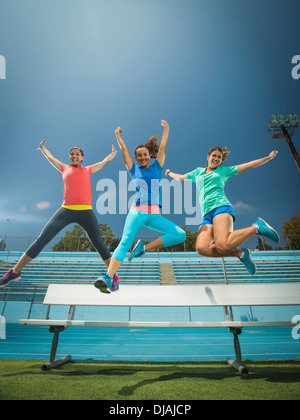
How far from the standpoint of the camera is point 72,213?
8.52 ft

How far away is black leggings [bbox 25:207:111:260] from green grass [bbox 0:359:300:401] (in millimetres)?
1356

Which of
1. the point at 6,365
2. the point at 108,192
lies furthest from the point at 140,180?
the point at 6,365

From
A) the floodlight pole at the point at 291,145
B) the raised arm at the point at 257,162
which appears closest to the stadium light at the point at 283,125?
the floodlight pole at the point at 291,145

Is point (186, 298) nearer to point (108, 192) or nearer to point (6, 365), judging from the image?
point (108, 192)

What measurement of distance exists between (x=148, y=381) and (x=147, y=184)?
235 centimetres

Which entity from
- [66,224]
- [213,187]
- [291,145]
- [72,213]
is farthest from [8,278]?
[291,145]

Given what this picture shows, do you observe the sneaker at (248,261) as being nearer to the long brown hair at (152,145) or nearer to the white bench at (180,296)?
the white bench at (180,296)

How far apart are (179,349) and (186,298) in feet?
11.0

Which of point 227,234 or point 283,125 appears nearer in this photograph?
point 227,234

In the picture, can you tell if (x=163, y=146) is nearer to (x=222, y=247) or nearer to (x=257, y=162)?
(x=257, y=162)

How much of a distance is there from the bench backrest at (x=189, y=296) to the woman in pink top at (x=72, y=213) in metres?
0.55

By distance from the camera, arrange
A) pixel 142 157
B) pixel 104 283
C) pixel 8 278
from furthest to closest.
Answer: pixel 142 157
pixel 8 278
pixel 104 283

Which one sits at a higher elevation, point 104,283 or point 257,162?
point 257,162
